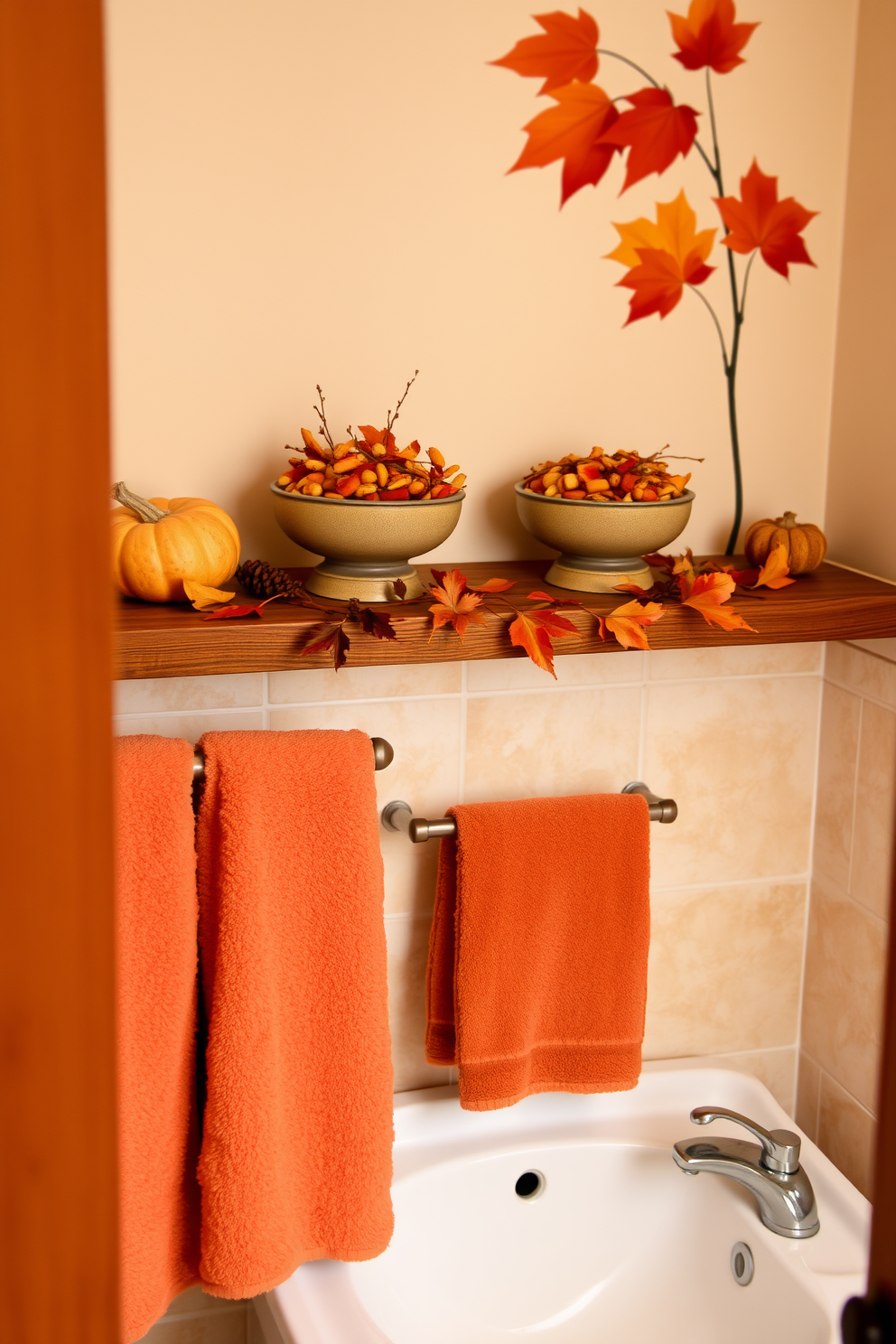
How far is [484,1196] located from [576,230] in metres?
0.97

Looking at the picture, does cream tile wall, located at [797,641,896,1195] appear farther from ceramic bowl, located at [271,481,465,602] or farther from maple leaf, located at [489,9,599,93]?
maple leaf, located at [489,9,599,93]

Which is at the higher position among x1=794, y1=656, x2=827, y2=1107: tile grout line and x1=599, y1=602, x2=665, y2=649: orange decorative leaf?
x1=599, y1=602, x2=665, y2=649: orange decorative leaf

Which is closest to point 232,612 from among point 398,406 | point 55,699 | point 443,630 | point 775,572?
point 443,630

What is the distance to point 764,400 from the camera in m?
1.21

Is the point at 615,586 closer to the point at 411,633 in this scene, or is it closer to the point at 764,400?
Result: the point at 411,633

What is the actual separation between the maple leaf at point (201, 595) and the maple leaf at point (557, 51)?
0.57 metres

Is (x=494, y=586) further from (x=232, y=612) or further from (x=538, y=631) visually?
(x=232, y=612)

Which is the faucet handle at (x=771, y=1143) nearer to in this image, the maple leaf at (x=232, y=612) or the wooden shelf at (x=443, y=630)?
the wooden shelf at (x=443, y=630)

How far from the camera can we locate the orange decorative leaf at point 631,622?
97cm

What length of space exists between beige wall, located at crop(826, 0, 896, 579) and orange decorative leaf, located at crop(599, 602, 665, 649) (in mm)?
316

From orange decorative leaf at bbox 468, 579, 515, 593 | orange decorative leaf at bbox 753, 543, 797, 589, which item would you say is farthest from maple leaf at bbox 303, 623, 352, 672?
orange decorative leaf at bbox 753, 543, 797, 589

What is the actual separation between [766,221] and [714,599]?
44cm

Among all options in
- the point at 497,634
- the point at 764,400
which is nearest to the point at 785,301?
the point at 764,400

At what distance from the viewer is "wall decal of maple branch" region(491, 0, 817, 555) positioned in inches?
42.4
